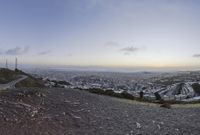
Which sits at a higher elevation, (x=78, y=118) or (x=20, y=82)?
(x=20, y=82)

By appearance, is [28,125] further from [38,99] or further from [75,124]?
[38,99]

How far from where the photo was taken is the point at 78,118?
58.3 ft

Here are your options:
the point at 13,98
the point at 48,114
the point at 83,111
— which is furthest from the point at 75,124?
the point at 13,98

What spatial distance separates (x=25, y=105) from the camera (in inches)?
697

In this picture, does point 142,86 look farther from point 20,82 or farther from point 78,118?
point 78,118

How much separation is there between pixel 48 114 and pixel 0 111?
2343 mm

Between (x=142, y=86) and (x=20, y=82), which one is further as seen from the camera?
(x=142, y=86)

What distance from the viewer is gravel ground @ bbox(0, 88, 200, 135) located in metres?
15.4

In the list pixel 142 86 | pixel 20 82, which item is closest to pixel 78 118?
pixel 20 82

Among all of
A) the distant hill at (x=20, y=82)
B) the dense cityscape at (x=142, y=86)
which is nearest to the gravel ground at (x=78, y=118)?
the distant hill at (x=20, y=82)

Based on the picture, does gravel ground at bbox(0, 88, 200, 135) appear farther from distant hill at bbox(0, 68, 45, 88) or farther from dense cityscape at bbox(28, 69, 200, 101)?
dense cityscape at bbox(28, 69, 200, 101)

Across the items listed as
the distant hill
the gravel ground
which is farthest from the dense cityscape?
the gravel ground

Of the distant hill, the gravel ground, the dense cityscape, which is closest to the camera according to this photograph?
the gravel ground

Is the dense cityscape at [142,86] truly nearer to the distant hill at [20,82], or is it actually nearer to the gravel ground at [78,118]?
the distant hill at [20,82]
